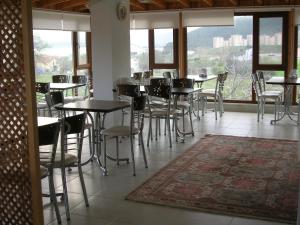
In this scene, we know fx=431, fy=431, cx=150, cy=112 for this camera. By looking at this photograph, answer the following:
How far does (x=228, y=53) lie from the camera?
9.51 m

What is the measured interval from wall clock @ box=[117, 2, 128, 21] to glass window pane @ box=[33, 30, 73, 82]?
2589 millimetres

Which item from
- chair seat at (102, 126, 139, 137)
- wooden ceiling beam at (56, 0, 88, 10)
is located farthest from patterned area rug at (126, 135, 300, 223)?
wooden ceiling beam at (56, 0, 88, 10)

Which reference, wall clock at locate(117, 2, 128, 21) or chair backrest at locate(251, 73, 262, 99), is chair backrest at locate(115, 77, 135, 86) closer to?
wall clock at locate(117, 2, 128, 21)

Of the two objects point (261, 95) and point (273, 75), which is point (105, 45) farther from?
point (273, 75)

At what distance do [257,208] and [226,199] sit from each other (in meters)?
0.32

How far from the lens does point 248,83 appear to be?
935 centimetres

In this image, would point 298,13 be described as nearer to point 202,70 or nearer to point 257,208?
point 202,70

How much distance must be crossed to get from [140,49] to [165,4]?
1.22 metres

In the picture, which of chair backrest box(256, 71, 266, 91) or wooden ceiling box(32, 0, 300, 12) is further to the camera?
wooden ceiling box(32, 0, 300, 12)

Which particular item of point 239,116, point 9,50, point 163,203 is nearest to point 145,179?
point 163,203

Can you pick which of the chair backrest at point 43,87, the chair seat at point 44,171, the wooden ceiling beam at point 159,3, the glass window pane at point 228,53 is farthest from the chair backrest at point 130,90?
the glass window pane at point 228,53

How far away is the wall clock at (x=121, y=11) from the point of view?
275 inches

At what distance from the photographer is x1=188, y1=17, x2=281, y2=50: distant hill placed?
29.4ft

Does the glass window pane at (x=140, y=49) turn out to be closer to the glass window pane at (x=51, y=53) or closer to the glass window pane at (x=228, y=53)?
the glass window pane at (x=228, y=53)
